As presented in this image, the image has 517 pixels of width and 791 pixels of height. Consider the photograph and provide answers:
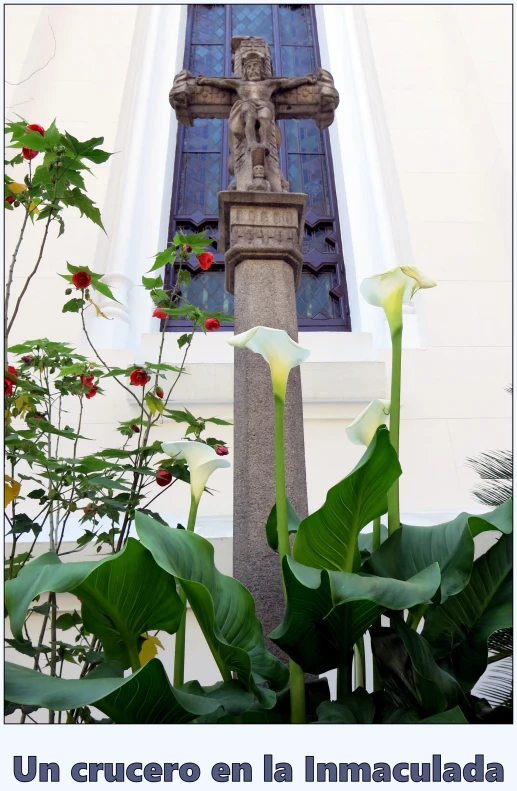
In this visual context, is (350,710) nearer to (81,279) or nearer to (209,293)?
(81,279)

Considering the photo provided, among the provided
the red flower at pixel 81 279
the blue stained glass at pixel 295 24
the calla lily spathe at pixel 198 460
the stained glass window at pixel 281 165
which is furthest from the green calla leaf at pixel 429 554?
the blue stained glass at pixel 295 24

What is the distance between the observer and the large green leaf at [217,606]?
43.7 inches

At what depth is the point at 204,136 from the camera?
624 centimetres

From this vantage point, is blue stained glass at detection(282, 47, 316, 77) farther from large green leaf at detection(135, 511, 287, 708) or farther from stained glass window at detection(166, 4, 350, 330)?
large green leaf at detection(135, 511, 287, 708)

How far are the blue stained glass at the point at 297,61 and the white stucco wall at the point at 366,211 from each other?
0.61 ft

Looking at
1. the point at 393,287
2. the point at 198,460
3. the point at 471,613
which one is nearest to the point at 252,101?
the point at 393,287

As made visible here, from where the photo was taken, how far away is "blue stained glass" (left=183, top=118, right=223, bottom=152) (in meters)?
6.16

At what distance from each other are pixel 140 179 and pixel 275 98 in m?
2.68

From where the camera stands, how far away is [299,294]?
17.5ft

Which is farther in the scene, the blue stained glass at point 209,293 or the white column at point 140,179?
the blue stained glass at point 209,293

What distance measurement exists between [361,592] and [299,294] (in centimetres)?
446

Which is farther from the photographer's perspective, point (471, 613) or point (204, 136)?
point (204, 136)

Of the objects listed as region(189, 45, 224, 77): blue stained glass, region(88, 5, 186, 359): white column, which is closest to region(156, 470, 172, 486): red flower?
region(88, 5, 186, 359): white column

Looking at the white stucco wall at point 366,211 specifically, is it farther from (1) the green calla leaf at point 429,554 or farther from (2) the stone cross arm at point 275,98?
(1) the green calla leaf at point 429,554
